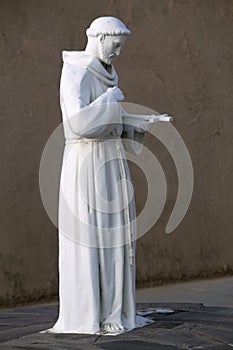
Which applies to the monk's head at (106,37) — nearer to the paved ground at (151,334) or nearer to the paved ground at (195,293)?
the paved ground at (151,334)

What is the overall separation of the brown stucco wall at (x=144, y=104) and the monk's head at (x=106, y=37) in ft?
9.34

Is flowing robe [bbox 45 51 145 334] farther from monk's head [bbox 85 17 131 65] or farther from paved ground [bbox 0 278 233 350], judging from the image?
paved ground [bbox 0 278 233 350]

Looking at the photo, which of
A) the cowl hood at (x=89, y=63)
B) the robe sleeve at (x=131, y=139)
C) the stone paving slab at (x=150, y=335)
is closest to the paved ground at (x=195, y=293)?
the stone paving slab at (x=150, y=335)

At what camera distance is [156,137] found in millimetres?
9742

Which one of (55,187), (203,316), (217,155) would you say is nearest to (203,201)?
(217,155)

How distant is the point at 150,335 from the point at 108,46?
1.70 metres

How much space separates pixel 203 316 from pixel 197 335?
0.83 meters

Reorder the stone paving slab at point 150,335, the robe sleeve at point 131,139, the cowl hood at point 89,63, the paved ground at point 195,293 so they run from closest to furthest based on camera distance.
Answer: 1. the stone paving slab at point 150,335
2. the cowl hood at point 89,63
3. the robe sleeve at point 131,139
4. the paved ground at point 195,293

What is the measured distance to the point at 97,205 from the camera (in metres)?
5.62

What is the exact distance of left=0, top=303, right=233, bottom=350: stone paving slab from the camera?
17.3ft

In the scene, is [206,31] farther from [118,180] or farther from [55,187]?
[118,180]

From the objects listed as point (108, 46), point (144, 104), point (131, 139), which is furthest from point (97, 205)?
point (144, 104)

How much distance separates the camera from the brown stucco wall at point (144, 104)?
8.57 m

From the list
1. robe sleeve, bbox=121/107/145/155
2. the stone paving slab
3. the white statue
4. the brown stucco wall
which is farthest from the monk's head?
the brown stucco wall
